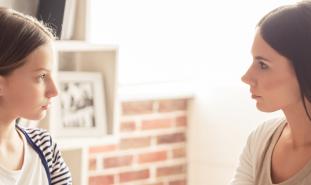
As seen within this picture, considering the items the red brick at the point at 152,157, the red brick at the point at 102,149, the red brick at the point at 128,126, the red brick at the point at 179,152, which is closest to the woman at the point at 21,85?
the red brick at the point at 102,149

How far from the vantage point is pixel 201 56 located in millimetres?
3025

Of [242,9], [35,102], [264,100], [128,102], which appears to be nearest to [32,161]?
[35,102]

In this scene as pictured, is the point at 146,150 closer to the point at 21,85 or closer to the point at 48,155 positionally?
the point at 48,155

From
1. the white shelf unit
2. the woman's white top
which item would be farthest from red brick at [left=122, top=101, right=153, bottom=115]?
the woman's white top

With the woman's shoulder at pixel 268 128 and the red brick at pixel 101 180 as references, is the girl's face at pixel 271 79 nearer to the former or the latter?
the woman's shoulder at pixel 268 128

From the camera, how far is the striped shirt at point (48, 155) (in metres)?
1.63

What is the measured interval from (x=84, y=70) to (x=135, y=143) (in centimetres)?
55

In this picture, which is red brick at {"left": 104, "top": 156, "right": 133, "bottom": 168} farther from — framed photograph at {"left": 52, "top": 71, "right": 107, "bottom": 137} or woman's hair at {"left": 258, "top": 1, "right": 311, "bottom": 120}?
woman's hair at {"left": 258, "top": 1, "right": 311, "bottom": 120}

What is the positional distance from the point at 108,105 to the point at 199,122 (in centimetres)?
71

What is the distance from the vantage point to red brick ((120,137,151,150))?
2.78 meters

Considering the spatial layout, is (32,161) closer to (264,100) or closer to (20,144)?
(20,144)

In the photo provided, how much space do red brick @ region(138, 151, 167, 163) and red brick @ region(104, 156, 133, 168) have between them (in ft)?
0.21

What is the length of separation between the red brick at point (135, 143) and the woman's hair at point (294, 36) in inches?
52.7

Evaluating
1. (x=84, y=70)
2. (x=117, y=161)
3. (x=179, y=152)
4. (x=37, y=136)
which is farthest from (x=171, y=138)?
(x=37, y=136)
